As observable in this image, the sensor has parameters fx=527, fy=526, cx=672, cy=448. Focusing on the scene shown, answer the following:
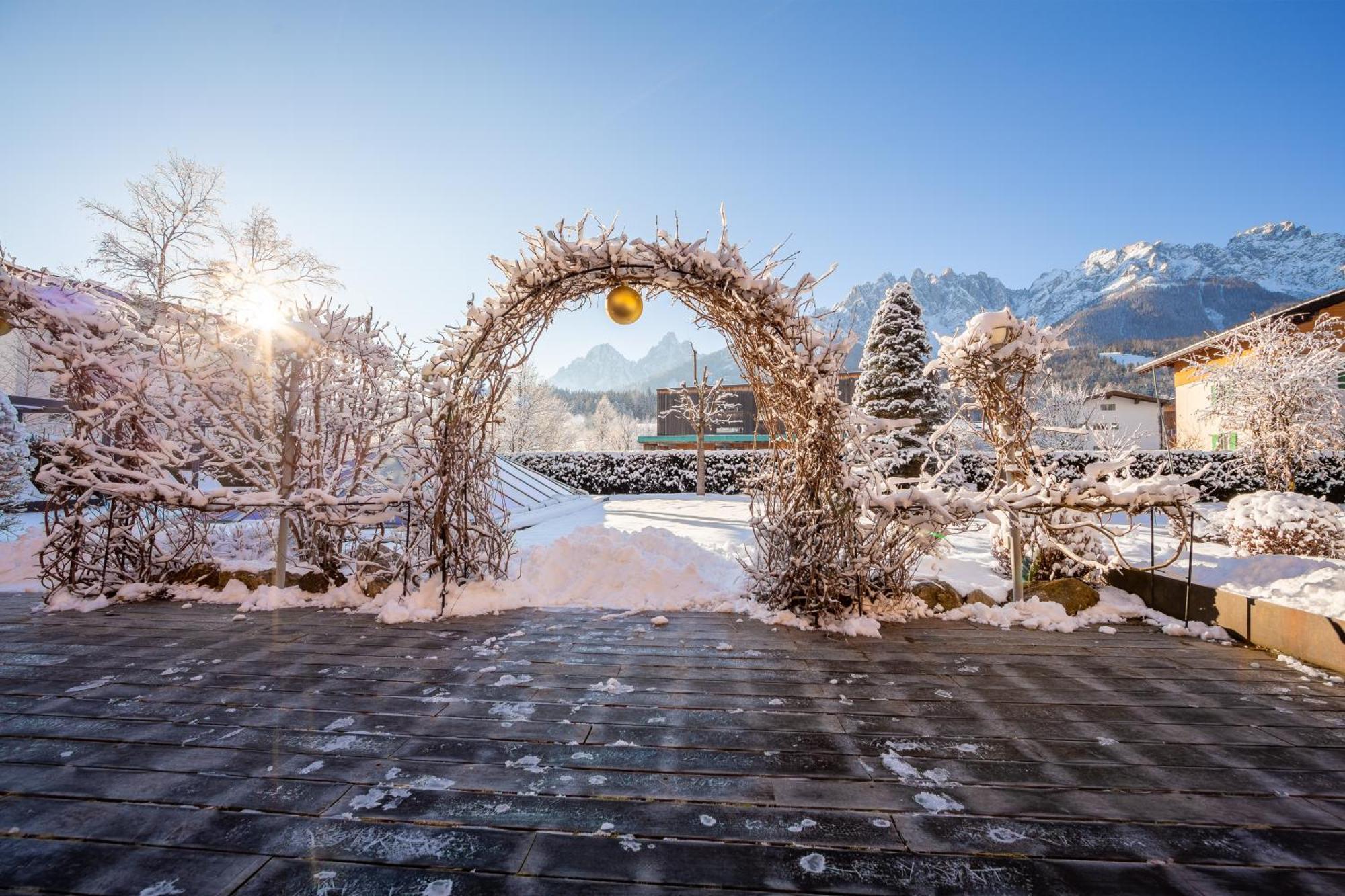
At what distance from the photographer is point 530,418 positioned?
86.8ft

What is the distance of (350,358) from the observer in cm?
446

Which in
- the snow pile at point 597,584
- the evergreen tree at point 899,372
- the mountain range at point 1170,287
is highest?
the mountain range at point 1170,287

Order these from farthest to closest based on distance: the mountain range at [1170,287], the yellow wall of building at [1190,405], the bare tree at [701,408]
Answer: the mountain range at [1170,287] < the yellow wall of building at [1190,405] < the bare tree at [701,408]

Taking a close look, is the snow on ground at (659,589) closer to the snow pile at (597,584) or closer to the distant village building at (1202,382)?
the snow pile at (597,584)

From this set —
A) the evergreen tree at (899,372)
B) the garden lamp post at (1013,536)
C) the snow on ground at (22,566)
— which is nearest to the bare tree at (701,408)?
the evergreen tree at (899,372)

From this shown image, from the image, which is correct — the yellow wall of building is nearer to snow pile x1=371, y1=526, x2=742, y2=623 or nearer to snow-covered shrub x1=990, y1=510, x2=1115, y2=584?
snow-covered shrub x1=990, y1=510, x2=1115, y2=584

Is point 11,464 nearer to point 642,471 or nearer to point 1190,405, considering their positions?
point 642,471

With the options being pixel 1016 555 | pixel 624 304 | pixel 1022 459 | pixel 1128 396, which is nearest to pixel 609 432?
pixel 1128 396

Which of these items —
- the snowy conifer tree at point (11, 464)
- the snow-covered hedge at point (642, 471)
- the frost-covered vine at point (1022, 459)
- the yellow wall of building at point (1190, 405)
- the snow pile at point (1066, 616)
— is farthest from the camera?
the yellow wall of building at point (1190, 405)

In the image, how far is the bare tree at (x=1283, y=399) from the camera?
30.7ft

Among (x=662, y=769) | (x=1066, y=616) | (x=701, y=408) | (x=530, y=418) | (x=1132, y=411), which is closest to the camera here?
(x=662, y=769)

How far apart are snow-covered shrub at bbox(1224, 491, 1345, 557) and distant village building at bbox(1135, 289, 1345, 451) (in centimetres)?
631

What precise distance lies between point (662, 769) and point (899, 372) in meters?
13.3

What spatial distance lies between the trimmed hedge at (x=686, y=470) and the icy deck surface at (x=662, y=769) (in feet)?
39.4
